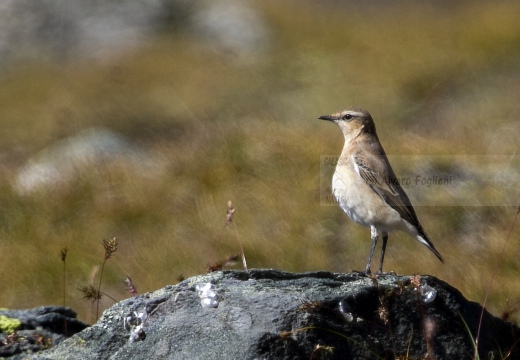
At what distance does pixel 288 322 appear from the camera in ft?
16.5

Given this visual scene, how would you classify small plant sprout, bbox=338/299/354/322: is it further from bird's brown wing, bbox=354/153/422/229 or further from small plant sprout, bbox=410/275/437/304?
bird's brown wing, bbox=354/153/422/229

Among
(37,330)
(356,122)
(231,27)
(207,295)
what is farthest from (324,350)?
(231,27)

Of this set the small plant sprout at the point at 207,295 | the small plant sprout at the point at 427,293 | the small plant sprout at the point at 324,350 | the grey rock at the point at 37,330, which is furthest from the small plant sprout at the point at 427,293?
the grey rock at the point at 37,330

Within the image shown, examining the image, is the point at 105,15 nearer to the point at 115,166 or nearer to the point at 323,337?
the point at 115,166

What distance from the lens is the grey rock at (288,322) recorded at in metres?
5.00

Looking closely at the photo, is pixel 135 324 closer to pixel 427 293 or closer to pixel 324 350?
pixel 324 350

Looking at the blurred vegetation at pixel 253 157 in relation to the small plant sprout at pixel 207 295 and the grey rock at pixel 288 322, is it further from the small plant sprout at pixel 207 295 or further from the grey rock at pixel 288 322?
the small plant sprout at pixel 207 295

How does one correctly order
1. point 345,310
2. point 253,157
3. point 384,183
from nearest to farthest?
1. point 345,310
2. point 384,183
3. point 253,157

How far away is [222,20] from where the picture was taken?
3612cm

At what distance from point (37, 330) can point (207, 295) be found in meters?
1.72

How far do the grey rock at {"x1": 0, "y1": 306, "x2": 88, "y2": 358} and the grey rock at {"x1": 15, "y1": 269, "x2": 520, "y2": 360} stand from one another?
50 cm

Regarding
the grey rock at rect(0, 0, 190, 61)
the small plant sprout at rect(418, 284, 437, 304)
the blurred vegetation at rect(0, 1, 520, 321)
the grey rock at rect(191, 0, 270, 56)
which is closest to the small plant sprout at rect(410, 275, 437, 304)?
the small plant sprout at rect(418, 284, 437, 304)

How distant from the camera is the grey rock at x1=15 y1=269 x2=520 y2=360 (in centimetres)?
500

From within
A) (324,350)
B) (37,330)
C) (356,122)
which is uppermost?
(356,122)
